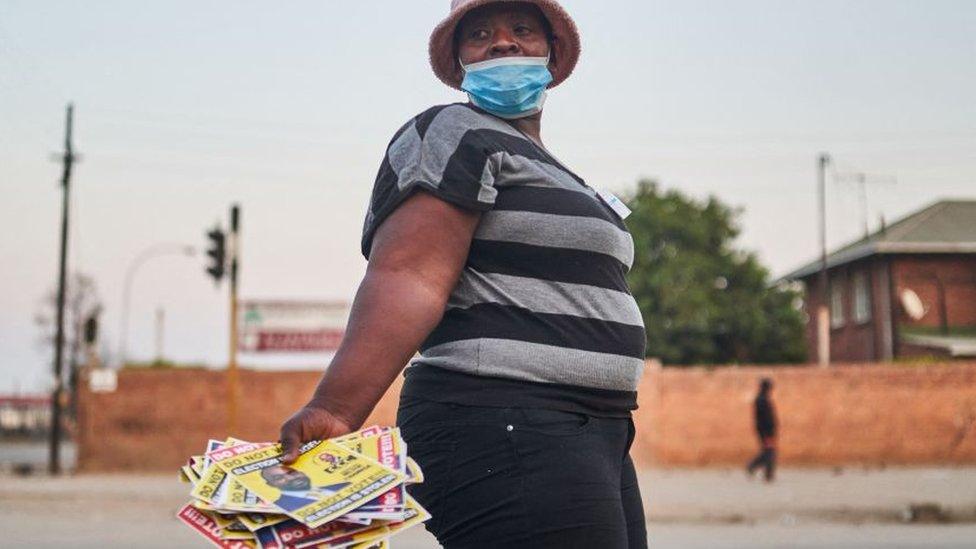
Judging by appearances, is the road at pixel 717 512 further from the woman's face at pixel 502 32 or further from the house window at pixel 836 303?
the house window at pixel 836 303

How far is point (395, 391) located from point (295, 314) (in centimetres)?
548

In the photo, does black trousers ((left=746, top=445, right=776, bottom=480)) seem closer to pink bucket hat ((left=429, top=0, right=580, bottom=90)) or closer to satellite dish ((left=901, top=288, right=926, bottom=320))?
satellite dish ((left=901, top=288, right=926, bottom=320))

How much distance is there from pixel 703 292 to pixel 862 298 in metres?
20.2

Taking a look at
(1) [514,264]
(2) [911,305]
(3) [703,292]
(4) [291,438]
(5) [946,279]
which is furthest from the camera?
(3) [703,292]

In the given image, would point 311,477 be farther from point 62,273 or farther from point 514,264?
point 62,273

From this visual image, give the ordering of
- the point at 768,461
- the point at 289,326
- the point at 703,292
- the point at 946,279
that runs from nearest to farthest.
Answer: the point at 768,461 < the point at 289,326 < the point at 946,279 < the point at 703,292

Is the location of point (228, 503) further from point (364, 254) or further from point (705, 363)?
point (705, 363)

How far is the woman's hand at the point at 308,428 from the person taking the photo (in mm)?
2146

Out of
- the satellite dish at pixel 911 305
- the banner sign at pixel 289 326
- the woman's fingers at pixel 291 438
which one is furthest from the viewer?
the satellite dish at pixel 911 305

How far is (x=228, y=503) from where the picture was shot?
2000mm

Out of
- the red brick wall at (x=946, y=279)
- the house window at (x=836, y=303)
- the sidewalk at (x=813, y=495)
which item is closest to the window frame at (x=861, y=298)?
the house window at (x=836, y=303)

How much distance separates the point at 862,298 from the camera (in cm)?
3781

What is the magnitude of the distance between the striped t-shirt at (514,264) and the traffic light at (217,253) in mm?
17451

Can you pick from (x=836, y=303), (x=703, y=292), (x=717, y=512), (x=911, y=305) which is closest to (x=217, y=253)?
(x=717, y=512)
